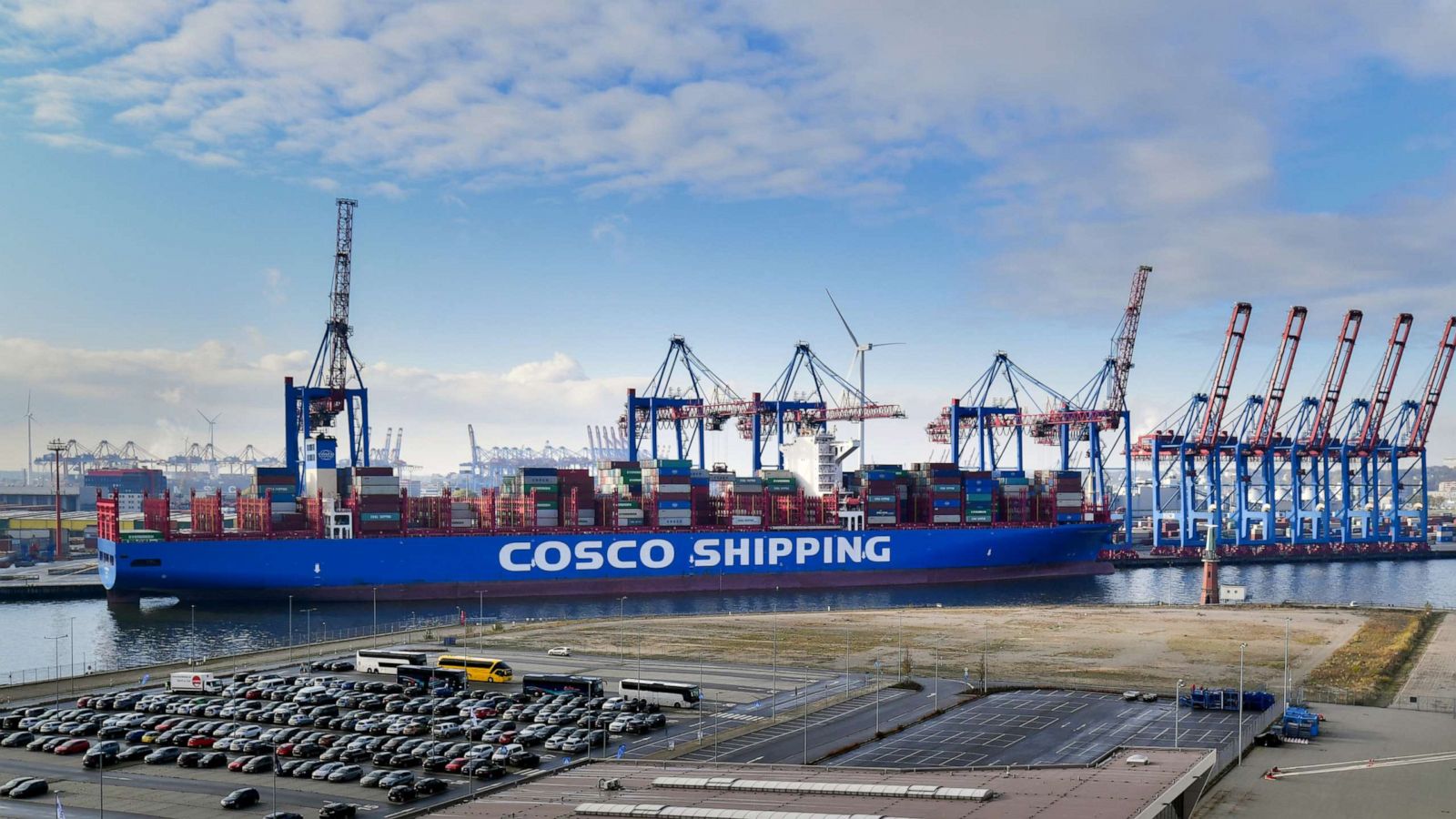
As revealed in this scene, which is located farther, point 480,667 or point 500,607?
point 500,607

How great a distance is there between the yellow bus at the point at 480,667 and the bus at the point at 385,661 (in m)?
1.36

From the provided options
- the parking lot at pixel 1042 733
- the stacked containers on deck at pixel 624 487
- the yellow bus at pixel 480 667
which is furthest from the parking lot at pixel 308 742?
the stacked containers on deck at pixel 624 487

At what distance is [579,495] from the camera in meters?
92.1

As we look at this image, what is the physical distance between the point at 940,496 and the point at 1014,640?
132 feet

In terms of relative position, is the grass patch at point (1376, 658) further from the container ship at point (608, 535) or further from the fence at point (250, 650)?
the fence at point (250, 650)

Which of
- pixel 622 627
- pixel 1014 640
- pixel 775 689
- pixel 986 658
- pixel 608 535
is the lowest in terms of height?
pixel 1014 640

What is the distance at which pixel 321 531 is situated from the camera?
8356cm

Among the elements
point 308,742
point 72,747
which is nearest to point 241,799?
point 308,742

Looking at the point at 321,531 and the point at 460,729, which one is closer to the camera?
the point at 460,729

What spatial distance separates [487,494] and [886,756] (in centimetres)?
6350

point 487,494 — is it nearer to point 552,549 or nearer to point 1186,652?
point 552,549

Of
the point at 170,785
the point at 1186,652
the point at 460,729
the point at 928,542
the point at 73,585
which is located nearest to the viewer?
the point at 170,785

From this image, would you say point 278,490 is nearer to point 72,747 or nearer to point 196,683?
point 196,683

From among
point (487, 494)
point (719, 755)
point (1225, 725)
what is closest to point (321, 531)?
point (487, 494)
